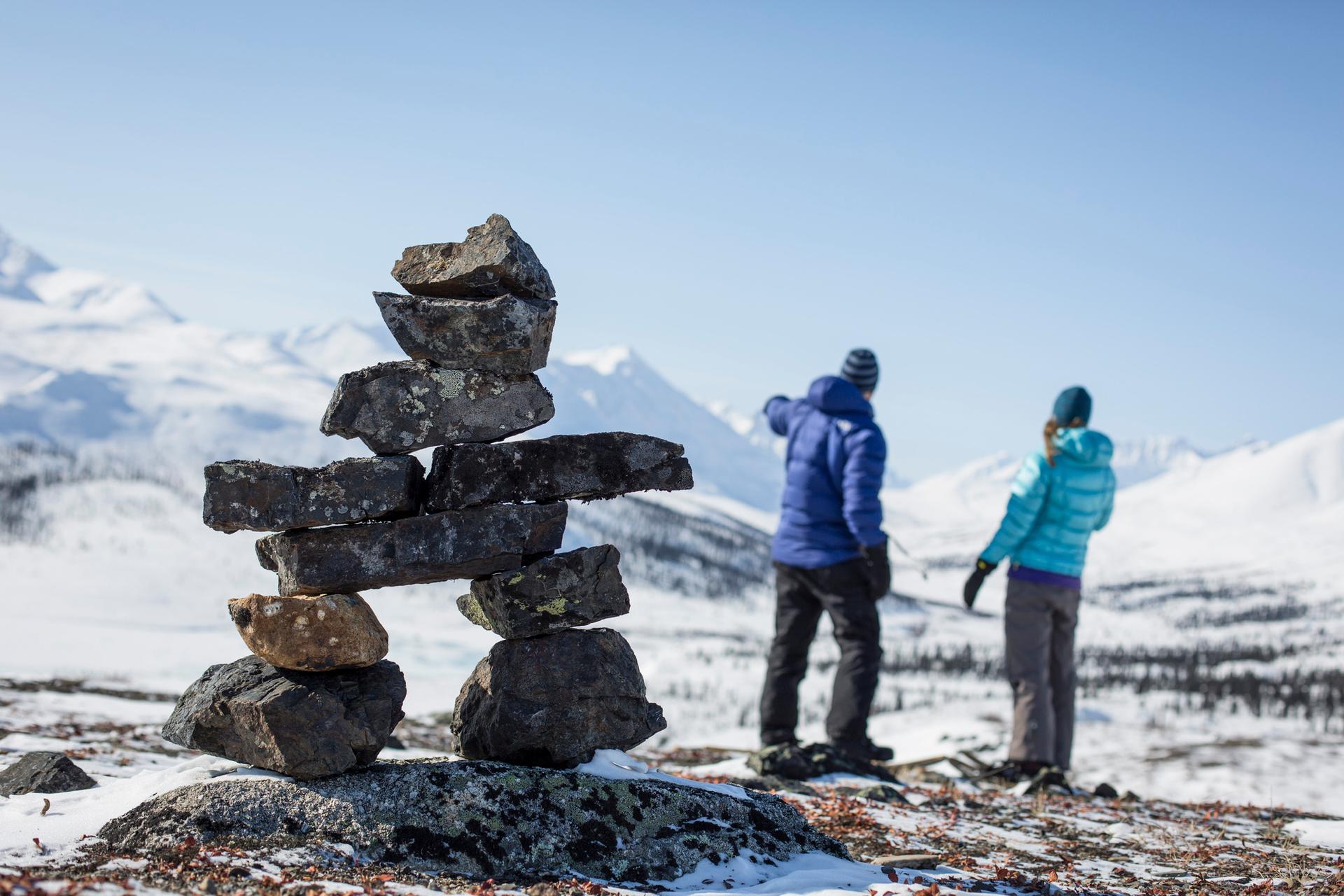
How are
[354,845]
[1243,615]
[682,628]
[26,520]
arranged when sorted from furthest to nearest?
[1243,615] → [682,628] → [26,520] → [354,845]

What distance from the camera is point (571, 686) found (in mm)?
6465

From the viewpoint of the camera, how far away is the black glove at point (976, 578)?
10727 mm

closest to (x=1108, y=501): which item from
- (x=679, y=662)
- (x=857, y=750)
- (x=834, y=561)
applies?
(x=834, y=561)

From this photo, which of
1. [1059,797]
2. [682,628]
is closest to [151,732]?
[1059,797]

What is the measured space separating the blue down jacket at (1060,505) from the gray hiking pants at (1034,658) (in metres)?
0.32

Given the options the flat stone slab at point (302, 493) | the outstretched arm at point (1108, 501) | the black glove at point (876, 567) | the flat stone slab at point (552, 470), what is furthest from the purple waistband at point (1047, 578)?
the flat stone slab at point (302, 493)

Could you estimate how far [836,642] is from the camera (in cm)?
1031

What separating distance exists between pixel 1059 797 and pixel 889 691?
74088mm

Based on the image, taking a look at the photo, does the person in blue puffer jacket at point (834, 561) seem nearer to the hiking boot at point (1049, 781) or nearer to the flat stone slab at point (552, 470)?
the hiking boot at point (1049, 781)

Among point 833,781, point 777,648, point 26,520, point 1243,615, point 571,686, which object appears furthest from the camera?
point 1243,615

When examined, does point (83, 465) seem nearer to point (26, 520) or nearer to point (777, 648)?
point (26, 520)

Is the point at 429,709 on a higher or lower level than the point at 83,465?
lower

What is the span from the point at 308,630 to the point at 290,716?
498 mm

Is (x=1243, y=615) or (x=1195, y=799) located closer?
(x=1195, y=799)
